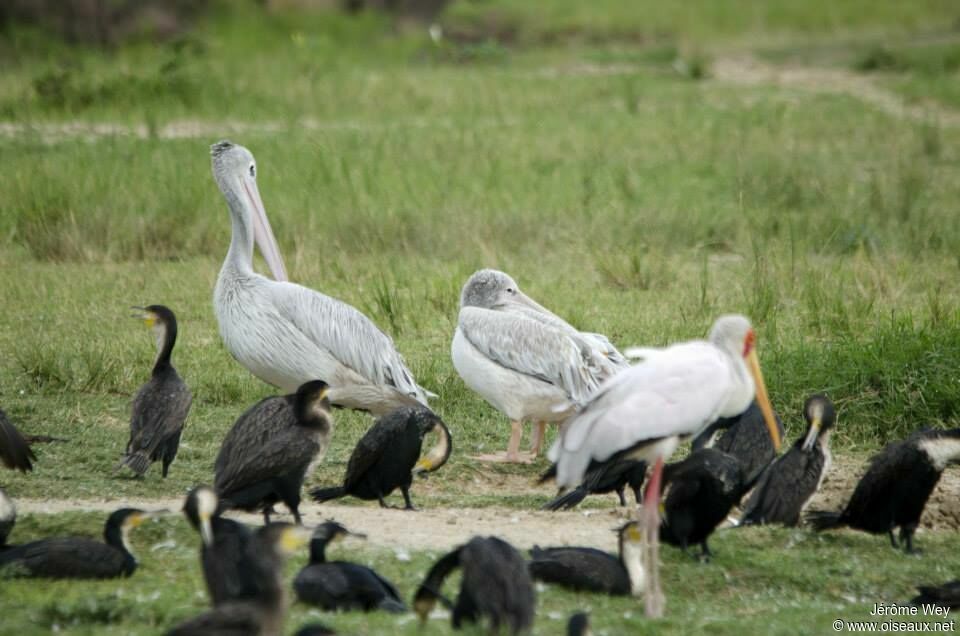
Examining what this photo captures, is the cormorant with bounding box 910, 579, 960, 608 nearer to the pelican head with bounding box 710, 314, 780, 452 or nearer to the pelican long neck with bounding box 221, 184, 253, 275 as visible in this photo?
the pelican head with bounding box 710, 314, 780, 452

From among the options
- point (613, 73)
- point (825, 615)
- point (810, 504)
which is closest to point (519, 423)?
point (810, 504)

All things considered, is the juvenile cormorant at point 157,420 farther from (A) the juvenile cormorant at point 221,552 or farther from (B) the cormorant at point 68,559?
(A) the juvenile cormorant at point 221,552

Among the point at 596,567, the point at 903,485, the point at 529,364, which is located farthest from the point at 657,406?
the point at 529,364

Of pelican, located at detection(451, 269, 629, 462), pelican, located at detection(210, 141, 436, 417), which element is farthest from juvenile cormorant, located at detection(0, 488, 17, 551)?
pelican, located at detection(451, 269, 629, 462)

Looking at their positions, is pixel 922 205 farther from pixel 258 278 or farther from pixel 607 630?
pixel 607 630

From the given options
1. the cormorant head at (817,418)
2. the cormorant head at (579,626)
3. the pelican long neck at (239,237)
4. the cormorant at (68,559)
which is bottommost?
the cormorant at (68,559)

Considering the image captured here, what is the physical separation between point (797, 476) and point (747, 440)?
1.56 ft

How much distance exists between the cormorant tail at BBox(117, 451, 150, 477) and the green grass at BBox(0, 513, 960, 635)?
698 mm

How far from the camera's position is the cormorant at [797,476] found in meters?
6.26

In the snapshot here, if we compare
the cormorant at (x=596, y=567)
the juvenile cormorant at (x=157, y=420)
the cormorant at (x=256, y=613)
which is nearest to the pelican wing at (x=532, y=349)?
the juvenile cormorant at (x=157, y=420)

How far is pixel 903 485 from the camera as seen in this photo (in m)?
6.08

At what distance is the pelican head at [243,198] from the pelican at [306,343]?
0.34m

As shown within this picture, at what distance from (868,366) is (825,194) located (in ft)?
16.0

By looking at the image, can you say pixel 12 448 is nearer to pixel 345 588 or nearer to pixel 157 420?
pixel 157 420
